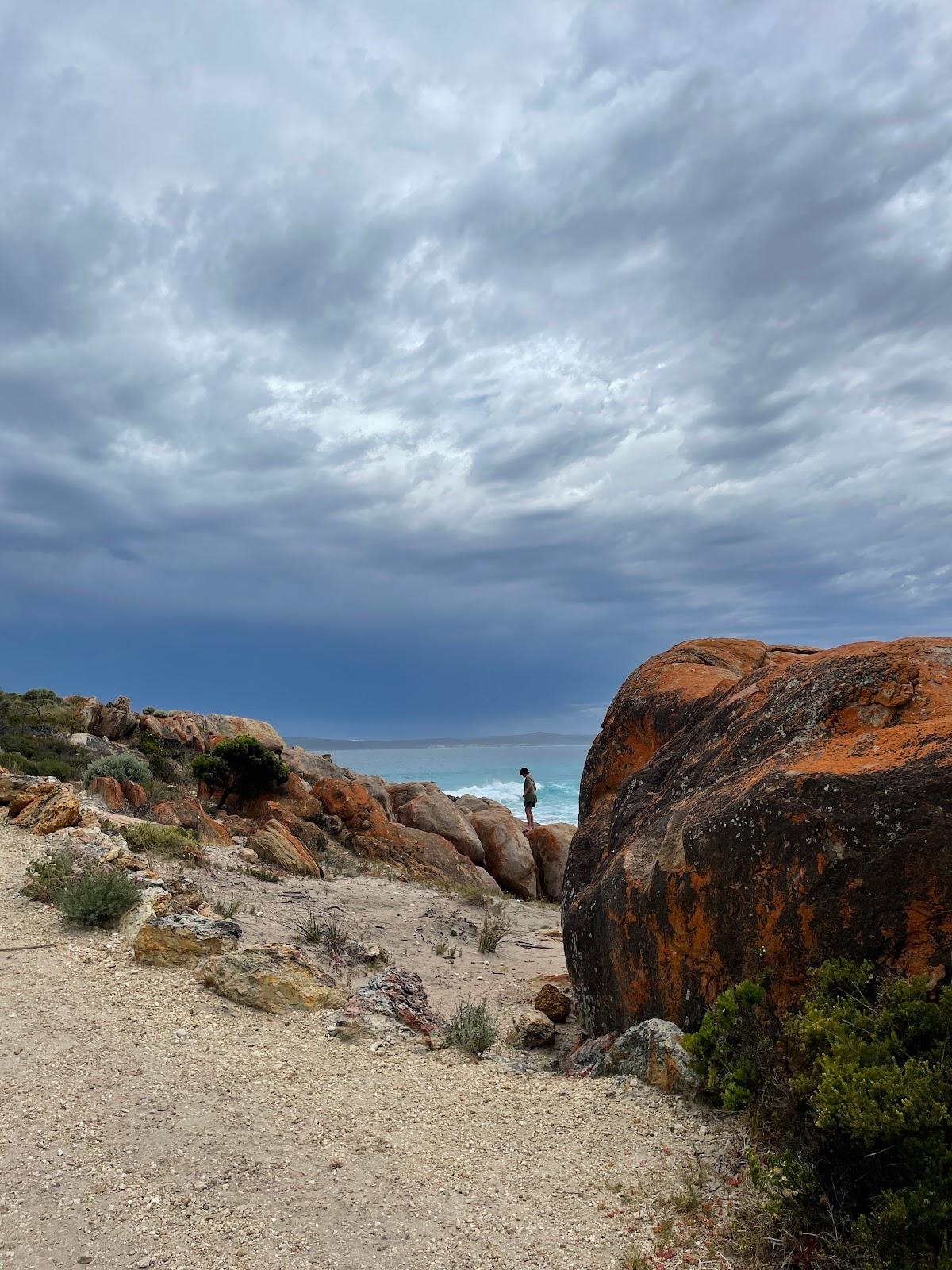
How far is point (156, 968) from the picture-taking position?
759 cm

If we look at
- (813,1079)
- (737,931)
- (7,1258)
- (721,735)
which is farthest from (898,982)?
(7,1258)

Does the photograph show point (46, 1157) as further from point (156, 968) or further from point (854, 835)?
point (854, 835)

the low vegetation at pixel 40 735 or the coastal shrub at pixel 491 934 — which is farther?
the low vegetation at pixel 40 735

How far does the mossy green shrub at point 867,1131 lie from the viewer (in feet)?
11.1

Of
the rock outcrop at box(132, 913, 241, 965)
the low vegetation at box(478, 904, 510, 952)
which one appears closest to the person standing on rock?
the low vegetation at box(478, 904, 510, 952)

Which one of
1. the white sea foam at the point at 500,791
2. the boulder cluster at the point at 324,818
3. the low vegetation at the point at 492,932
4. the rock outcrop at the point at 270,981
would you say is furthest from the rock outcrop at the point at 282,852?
the white sea foam at the point at 500,791

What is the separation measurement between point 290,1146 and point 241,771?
806 inches

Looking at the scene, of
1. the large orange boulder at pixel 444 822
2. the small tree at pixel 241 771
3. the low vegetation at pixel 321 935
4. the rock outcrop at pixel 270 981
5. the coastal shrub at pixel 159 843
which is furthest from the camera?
the small tree at pixel 241 771

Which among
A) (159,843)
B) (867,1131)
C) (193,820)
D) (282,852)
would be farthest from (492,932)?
(867,1131)

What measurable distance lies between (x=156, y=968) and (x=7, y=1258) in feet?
12.8

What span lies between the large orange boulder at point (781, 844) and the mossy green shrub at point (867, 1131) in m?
0.33

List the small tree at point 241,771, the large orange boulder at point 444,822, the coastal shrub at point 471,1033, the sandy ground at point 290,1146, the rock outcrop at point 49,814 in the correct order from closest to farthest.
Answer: the sandy ground at point 290,1146
the coastal shrub at point 471,1033
the rock outcrop at point 49,814
the large orange boulder at point 444,822
the small tree at point 241,771

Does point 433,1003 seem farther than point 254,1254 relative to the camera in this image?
Yes

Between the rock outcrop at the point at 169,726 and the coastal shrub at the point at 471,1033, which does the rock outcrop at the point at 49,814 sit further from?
the rock outcrop at the point at 169,726
